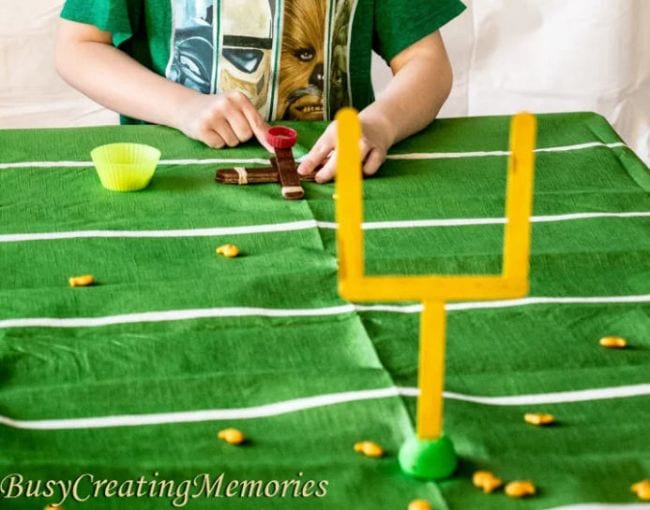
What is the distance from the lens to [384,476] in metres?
0.72

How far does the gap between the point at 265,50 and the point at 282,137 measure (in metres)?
0.22

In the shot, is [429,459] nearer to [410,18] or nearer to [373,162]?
[373,162]

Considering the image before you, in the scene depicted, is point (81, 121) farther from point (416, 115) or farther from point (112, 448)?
point (112, 448)

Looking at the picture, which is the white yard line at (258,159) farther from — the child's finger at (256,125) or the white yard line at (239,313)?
the white yard line at (239,313)

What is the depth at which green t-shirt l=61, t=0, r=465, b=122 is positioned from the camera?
142 centimetres

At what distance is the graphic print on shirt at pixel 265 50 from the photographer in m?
1.41

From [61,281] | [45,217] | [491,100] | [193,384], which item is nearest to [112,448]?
[193,384]

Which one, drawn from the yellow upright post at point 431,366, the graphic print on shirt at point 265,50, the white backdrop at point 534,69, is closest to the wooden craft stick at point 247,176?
the graphic print on shirt at point 265,50

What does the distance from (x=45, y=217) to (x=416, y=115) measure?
1.55 feet

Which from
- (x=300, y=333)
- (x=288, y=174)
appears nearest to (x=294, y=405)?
(x=300, y=333)

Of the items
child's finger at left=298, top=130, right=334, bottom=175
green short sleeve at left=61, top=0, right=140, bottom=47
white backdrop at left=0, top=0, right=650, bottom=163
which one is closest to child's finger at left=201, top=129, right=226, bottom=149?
child's finger at left=298, top=130, right=334, bottom=175

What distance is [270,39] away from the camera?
142cm

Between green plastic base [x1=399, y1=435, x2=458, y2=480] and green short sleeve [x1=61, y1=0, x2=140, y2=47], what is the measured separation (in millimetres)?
904

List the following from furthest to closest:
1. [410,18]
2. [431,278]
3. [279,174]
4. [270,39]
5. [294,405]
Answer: [410,18], [270,39], [279,174], [294,405], [431,278]
